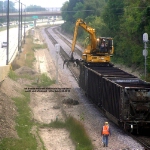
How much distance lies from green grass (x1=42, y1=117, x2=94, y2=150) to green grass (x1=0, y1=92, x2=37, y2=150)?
1475mm

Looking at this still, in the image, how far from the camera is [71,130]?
810 inches

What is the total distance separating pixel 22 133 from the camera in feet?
62.8

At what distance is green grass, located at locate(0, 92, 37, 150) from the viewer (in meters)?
16.6

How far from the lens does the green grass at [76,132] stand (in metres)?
17.9

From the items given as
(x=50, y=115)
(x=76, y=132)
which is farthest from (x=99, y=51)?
(x=76, y=132)

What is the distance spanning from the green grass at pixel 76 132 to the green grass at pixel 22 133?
1475mm

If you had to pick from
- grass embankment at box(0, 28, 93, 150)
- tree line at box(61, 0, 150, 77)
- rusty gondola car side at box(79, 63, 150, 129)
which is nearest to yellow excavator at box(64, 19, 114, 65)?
tree line at box(61, 0, 150, 77)

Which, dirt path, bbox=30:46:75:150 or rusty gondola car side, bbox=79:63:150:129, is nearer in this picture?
dirt path, bbox=30:46:75:150

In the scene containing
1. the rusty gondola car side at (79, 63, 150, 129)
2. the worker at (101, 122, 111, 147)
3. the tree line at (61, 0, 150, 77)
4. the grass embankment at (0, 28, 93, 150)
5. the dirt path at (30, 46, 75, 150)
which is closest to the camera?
the grass embankment at (0, 28, 93, 150)

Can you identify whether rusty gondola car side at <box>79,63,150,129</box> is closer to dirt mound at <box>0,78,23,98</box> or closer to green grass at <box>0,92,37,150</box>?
green grass at <box>0,92,37,150</box>

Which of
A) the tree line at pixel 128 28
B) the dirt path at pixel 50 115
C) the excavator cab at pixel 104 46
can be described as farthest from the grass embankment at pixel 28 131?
the tree line at pixel 128 28

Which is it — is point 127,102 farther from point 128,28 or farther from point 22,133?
point 128,28

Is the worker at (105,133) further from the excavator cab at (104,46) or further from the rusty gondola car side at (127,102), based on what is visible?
the excavator cab at (104,46)

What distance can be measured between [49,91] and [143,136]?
541 inches
